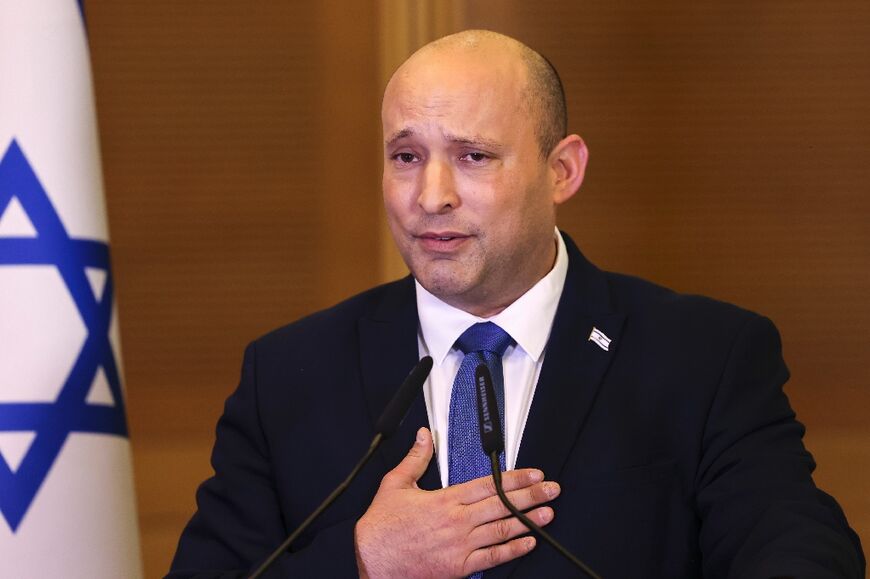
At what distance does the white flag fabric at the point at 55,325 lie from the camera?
236cm

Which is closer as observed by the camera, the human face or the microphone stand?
the microphone stand

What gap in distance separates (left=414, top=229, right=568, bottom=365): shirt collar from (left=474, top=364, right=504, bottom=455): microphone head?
0.45 metres

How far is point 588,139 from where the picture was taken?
12.3 ft

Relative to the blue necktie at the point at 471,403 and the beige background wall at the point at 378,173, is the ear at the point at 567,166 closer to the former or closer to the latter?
the blue necktie at the point at 471,403

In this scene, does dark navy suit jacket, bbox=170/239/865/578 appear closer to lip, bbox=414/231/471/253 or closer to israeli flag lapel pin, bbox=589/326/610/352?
israeli flag lapel pin, bbox=589/326/610/352

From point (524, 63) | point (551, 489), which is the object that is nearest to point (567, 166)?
point (524, 63)

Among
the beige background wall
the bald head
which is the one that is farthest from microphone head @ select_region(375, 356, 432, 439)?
the beige background wall

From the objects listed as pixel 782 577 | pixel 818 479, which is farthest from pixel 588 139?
pixel 782 577

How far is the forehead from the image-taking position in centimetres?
208

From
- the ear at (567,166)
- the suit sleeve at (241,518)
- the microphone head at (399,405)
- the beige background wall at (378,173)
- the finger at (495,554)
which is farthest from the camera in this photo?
the beige background wall at (378,173)

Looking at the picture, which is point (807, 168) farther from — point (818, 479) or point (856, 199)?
point (818, 479)

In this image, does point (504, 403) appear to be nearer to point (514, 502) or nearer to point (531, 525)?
point (514, 502)

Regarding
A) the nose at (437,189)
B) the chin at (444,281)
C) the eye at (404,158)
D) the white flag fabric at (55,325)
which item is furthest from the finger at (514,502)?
the white flag fabric at (55,325)

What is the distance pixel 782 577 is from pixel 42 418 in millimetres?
1415
